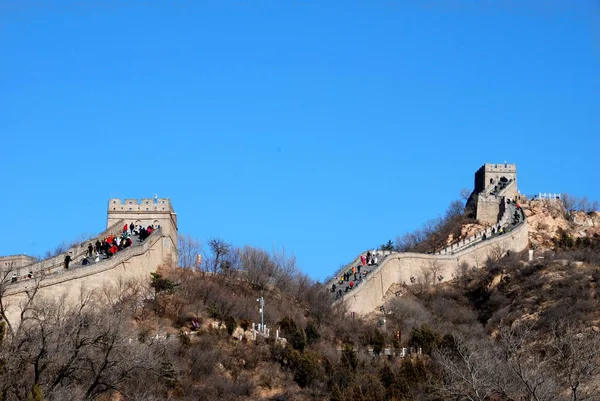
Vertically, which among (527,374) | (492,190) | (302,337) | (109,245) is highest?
(492,190)

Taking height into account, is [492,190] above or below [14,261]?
above

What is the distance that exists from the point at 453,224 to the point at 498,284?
1691cm

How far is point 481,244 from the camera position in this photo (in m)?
80.7

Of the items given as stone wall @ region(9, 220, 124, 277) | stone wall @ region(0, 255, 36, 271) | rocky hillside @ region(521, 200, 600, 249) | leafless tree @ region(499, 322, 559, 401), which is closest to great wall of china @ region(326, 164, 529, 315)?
rocky hillside @ region(521, 200, 600, 249)

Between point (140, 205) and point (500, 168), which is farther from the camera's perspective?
point (500, 168)

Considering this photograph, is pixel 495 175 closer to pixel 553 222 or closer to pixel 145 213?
pixel 553 222

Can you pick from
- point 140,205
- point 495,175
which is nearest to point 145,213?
point 140,205

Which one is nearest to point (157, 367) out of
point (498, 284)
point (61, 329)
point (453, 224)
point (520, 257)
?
point (61, 329)

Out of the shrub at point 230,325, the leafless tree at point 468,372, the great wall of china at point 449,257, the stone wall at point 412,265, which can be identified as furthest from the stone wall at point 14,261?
the leafless tree at point 468,372

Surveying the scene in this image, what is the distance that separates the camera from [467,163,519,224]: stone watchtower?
3531 inches

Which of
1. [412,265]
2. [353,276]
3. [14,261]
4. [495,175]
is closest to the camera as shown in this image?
[14,261]

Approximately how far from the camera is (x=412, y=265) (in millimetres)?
77250

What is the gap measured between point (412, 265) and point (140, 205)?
17.3 metres

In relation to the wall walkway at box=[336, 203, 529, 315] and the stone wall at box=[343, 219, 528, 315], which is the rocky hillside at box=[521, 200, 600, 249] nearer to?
the wall walkway at box=[336, 203, 529, 315]
